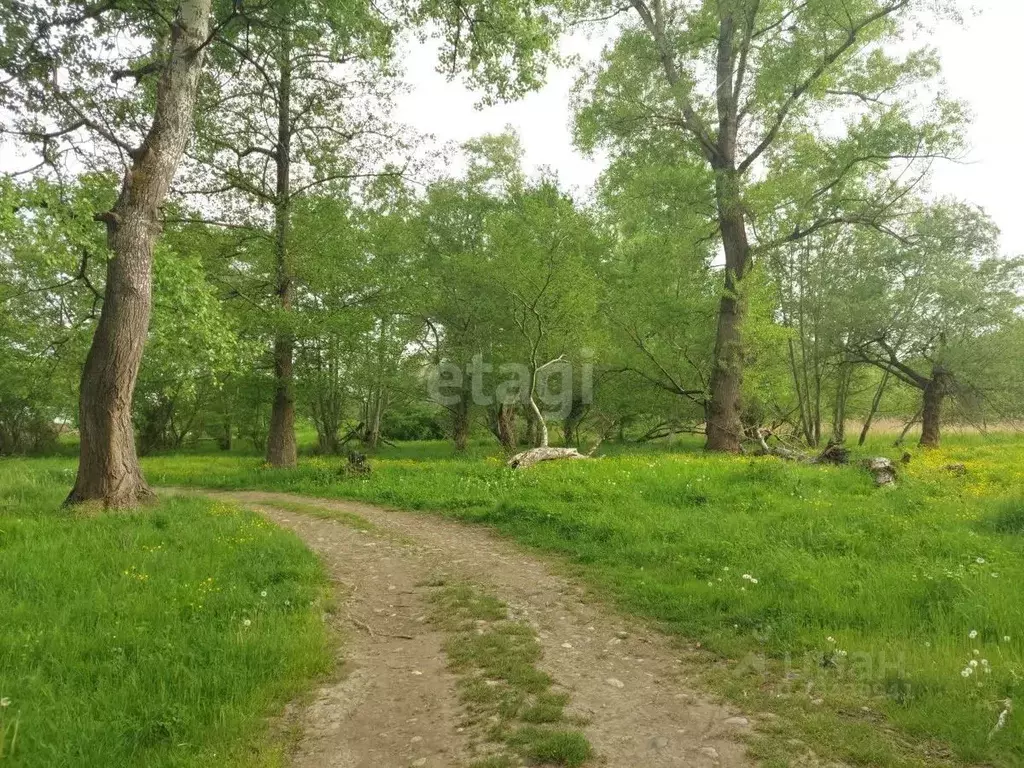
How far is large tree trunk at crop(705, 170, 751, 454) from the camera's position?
61.6 feet

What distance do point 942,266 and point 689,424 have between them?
1089cm

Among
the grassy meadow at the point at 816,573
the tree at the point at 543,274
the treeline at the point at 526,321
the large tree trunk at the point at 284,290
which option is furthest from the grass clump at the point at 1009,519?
the large tree trunk at the point at 284,290

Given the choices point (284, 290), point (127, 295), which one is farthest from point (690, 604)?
point (284, 290)

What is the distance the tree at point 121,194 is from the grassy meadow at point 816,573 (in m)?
5.10

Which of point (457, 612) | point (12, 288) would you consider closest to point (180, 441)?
point (12, 288)

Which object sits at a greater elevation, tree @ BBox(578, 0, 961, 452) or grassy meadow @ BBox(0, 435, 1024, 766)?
tree @ BBox(578, 0, 961, 452)

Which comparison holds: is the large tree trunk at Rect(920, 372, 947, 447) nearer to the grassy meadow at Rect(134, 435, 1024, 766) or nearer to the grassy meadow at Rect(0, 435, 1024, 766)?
the grassy meadow at Rect(134, 435, 1024, 766)

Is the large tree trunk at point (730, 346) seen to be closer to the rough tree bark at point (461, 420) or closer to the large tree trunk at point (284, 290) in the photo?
the rough tree bark at point (461, 420)

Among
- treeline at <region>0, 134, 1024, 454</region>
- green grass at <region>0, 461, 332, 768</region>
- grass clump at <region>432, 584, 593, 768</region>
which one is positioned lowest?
grass clump at <region>432, 584, 593, 768</region>

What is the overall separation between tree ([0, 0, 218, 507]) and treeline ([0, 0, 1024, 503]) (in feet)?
0.17

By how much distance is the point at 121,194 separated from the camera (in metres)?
9.83

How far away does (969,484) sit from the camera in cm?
1201

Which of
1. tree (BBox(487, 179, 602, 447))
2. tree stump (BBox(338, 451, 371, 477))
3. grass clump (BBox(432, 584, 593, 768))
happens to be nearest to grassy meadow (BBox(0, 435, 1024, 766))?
grass clump (BBox(432, 584, 593, 768))

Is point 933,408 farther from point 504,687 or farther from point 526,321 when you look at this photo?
point 504,687
